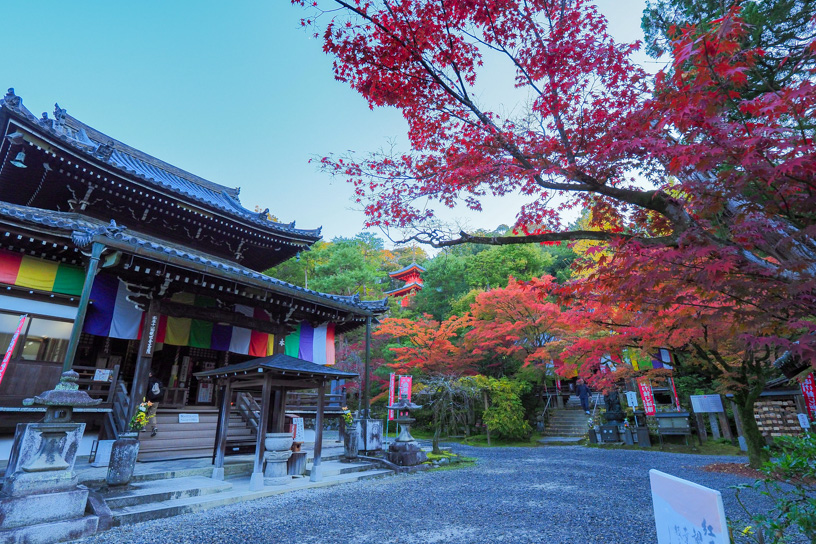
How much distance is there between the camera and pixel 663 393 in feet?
57.6

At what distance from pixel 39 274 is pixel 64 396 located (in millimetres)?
4273

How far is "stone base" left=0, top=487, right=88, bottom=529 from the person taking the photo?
4.29 metres

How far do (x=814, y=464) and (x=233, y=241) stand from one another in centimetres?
1248

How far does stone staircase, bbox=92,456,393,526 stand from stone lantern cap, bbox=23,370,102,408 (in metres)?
1.47

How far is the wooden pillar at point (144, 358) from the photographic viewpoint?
7641 mm

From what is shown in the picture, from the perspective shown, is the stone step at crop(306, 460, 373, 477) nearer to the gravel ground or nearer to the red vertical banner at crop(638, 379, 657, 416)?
the gravel ground

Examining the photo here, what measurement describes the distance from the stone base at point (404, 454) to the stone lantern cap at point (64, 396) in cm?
637

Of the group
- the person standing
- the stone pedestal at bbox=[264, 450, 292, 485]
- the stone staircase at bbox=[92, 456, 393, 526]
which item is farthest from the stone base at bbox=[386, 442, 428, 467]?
the person standing

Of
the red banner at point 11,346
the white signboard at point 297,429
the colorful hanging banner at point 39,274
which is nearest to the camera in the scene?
the red banner at point 11,346

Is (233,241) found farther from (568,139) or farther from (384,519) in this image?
(568,139)

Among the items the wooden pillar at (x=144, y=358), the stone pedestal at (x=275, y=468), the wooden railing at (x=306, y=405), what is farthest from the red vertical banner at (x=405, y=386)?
the wooden pillar at (x=144, y=358)

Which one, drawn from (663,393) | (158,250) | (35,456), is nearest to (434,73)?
(158,250)

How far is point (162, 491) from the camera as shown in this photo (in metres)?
5.74

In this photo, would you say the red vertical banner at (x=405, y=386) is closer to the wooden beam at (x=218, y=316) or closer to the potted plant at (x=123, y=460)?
the wooden beam at (x=218, y=316)
